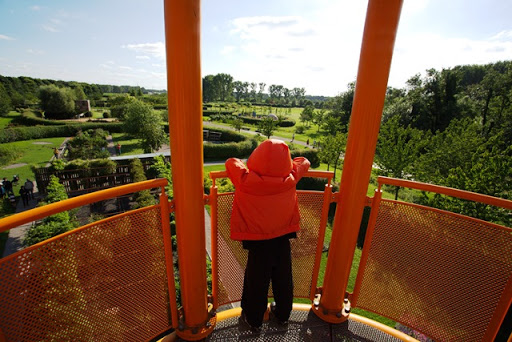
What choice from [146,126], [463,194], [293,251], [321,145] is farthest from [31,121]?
[463,194]

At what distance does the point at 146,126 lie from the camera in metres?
25.2

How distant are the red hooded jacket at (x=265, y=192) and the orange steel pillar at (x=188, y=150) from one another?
12.4 inches

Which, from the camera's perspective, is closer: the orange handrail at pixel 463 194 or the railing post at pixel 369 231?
the orange handrail at pixel 463 194

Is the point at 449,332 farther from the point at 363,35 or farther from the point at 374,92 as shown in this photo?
the point at 363,35

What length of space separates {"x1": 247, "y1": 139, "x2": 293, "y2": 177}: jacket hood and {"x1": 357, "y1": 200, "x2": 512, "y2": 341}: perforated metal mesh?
119 cm

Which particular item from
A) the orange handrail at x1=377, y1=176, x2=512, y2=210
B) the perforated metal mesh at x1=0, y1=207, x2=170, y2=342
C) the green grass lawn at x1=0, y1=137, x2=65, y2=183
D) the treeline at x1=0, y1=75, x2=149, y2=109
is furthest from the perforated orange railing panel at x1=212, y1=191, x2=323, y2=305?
the treeline at x1=0, y1=75, x2=149, y2=109

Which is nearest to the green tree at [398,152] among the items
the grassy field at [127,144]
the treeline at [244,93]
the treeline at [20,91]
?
the grassy field at [127,144]

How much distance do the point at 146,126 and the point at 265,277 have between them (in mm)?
25716

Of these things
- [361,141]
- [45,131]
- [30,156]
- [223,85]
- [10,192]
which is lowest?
[30,156]

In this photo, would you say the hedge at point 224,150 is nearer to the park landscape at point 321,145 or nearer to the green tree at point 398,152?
the park landscape at point 321,145

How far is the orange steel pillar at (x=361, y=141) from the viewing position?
80.0 inches

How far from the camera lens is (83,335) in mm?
1955

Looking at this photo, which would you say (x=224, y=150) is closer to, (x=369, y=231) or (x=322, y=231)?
(x=322, y=231)

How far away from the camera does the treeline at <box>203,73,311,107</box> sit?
104 metres
